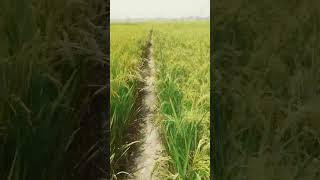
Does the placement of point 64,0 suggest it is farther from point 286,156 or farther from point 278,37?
point 286,156

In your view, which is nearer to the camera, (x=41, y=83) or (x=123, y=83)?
(x=41, y=83)

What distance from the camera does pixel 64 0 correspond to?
3.26ft

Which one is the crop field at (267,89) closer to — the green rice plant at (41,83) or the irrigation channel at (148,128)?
the irrigation channel at (148,128)

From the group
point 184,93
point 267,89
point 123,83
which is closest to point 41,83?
point 123,83

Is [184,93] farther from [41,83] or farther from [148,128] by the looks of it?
[41,83]

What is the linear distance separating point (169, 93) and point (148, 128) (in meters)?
0.10

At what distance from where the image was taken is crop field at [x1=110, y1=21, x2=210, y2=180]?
1.07m

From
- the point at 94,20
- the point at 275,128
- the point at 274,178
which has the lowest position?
the point at 274,178

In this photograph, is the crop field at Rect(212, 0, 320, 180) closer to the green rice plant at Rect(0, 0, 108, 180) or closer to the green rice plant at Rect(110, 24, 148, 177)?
the green rice plant at Rect(110, 24, 148, 177)

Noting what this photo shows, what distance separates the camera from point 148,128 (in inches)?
43.5

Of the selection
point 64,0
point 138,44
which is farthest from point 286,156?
point 64,0

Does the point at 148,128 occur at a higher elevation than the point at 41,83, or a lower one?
lower

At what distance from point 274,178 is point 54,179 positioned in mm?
505

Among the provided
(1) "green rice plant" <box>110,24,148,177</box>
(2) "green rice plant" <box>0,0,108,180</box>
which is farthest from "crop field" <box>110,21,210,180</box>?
(2) "green rice plant" <box>0,0,108,180</box>
